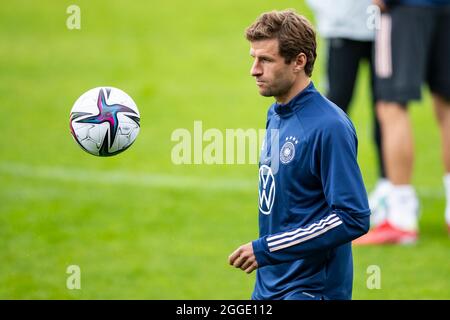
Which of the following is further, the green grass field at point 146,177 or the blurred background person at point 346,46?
the blurred background person at point 346,46

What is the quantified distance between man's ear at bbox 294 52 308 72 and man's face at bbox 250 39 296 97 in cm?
2

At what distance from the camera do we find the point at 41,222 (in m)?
9.06

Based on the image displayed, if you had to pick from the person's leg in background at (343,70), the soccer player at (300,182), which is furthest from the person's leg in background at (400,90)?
the soccer player at (300,182)

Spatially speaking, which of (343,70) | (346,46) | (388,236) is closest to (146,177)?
(343,70)

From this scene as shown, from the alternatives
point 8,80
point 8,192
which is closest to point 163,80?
point 8,80

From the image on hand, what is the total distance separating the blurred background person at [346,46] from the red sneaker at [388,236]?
257mm

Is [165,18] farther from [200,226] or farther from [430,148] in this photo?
[200,226]

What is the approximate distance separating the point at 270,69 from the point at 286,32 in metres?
0.20

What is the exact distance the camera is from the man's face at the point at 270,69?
16.4 ft

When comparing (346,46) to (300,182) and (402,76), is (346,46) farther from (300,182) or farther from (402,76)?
(300,182)

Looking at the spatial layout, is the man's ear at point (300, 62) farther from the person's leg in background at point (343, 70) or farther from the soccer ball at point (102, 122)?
the person's leg in background at point (343, 70)

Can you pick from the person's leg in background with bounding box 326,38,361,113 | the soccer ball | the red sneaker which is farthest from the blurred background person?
the soccer ball
